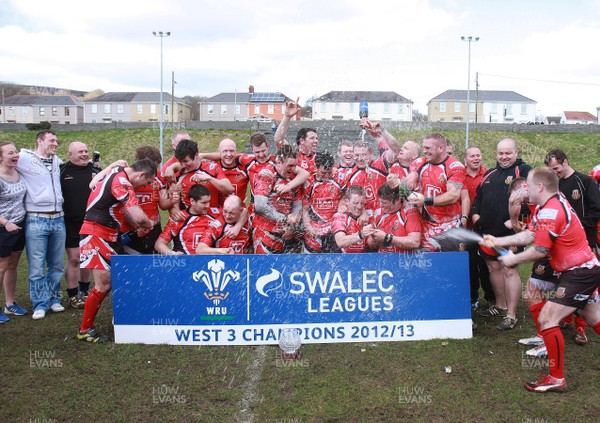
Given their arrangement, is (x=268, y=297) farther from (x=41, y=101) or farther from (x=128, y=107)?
(x=41, y=101)

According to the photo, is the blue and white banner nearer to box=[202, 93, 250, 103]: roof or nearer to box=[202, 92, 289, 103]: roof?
box=[202, 92, 289, 103]: roof

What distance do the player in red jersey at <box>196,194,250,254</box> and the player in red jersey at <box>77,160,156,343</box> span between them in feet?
2.34

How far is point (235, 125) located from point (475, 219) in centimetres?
4092

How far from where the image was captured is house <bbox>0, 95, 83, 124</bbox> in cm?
8619

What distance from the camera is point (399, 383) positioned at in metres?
4.51

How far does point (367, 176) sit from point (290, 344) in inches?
98.9

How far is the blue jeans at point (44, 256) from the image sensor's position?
6.53 m

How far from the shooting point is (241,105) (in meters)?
76.7

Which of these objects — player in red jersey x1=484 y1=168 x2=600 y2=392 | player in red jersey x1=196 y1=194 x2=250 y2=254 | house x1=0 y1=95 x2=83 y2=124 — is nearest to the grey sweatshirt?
player in red jersey x1=196 y1=194 x2=250 y2=254

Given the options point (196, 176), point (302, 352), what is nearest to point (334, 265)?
point (302, 352)

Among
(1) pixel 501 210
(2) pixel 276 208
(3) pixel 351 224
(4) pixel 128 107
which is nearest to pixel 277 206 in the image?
(2) pixel 276 208

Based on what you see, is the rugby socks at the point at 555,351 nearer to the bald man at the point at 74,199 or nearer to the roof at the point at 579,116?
the bald man at the point at 74,199

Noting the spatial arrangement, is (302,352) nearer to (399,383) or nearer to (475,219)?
(399,383)

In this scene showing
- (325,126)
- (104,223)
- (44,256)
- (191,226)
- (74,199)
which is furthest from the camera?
(325,126)
